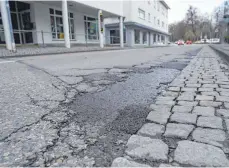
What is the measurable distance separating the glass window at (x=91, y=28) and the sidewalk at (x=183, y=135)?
18.4 m

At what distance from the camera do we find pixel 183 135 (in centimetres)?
175

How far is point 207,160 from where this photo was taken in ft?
4.54

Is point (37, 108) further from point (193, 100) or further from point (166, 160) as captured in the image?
point (193, 100)

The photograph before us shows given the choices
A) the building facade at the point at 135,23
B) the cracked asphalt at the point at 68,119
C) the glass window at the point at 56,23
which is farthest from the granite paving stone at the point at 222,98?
the building facade at the point at 135,23

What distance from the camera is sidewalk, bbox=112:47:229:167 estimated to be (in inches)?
55.1

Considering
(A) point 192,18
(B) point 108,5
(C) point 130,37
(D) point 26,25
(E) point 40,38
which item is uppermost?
(A) point 192,18

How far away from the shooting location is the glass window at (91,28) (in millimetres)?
20078

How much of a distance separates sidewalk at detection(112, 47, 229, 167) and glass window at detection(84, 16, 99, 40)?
1842cm

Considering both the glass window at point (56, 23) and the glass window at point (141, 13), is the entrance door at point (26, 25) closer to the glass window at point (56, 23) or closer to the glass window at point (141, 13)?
the glass window at point (56, 23)

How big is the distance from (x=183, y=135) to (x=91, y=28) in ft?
67.3

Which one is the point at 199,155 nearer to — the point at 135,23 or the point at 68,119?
the point at 68,119

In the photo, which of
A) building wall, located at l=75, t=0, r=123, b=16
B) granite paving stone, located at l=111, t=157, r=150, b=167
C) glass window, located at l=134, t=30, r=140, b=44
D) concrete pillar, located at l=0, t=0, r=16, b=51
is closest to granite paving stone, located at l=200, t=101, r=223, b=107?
granite paving stone, located at l=111, t=157, r=150, b=167

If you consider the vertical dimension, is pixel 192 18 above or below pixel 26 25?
above

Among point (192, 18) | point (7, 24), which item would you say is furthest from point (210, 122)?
point (192, 18)
